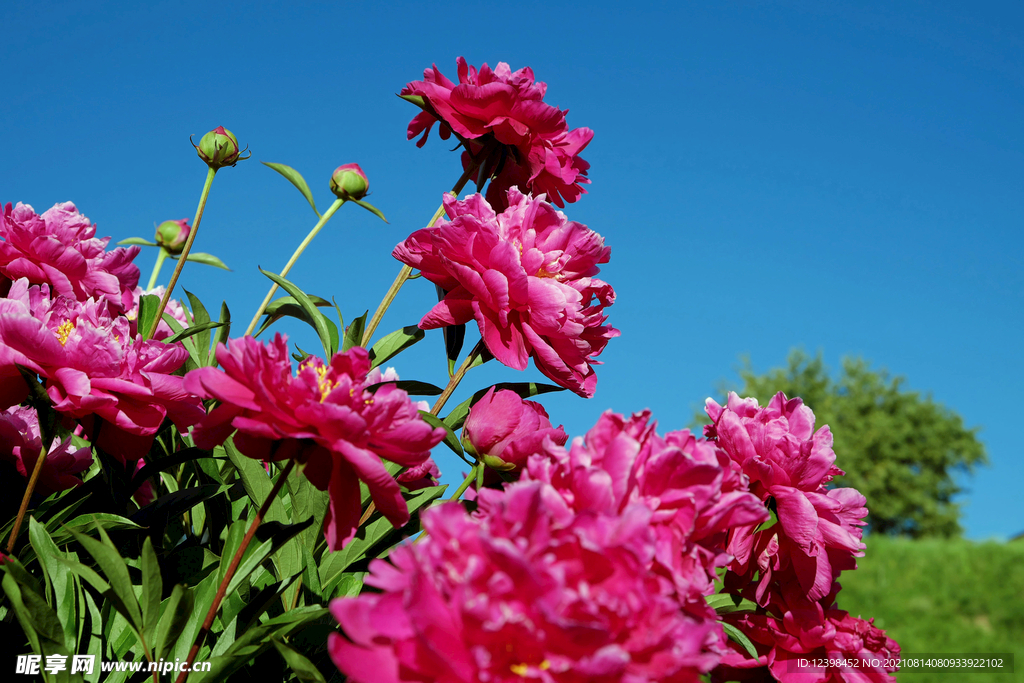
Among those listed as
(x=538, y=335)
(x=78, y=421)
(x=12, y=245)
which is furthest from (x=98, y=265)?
(x=538, y=335)

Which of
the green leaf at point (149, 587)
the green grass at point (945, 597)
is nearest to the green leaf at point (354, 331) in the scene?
the green leaf at point (149, 587)

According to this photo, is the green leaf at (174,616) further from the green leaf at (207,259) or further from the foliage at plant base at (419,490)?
the green leaf at (207,259)

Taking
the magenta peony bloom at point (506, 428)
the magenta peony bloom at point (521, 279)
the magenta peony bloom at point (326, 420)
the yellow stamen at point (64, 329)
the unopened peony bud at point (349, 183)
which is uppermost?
the unopened peony bud at point (349, 183)

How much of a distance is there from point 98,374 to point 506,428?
514 millimetres

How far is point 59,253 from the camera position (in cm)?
125

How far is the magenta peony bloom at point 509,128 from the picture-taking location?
3.97 ft

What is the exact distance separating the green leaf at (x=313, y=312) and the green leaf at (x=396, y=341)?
70 mm

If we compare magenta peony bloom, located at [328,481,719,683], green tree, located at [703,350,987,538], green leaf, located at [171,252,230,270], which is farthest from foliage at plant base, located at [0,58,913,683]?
green tree, located at [703,350,987,538]

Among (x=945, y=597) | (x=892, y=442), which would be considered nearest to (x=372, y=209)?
(x=945, y=597)

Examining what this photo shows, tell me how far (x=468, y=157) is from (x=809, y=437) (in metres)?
0.74

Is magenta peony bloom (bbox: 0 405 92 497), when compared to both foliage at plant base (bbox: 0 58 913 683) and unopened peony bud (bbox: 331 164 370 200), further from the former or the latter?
unopened peony bud (bbox: 331 164 370 200)

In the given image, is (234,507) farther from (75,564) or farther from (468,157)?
(468,157)

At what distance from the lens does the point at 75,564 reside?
0.74 m

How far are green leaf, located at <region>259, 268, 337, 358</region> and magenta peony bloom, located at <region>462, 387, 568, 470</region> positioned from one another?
0.93 feet
